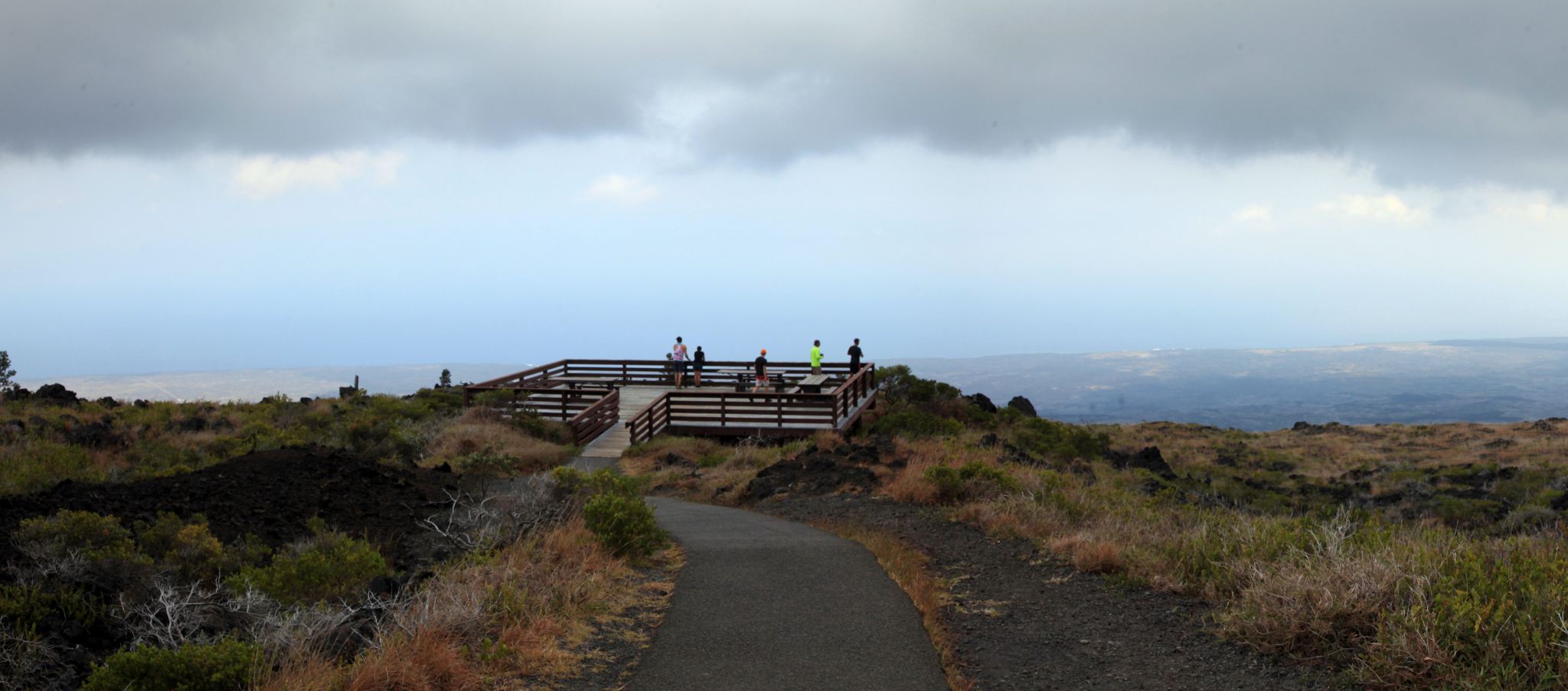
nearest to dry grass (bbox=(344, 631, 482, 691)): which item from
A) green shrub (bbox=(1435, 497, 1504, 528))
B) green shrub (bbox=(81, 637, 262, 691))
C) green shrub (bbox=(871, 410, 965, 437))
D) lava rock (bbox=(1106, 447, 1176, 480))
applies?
green shrub (bbox=(81, 637, 262, 691))

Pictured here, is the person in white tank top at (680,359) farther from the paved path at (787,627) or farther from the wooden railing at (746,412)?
the paved path at (787,627)

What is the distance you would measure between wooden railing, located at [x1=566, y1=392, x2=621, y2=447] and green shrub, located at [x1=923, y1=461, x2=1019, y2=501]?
43.1ft

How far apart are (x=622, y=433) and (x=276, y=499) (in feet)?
47.1

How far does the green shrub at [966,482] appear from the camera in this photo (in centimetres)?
1162

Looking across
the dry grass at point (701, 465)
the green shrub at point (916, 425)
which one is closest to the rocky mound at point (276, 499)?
the dry grass at point (701, 465)

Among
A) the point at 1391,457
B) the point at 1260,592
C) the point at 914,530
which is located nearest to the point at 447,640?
the point at 1260,592

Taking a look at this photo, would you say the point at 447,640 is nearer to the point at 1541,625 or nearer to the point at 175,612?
the point at 175,612

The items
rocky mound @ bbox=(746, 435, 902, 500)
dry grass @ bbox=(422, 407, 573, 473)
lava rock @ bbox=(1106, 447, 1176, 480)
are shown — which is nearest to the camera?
rocky mound @ bbox=(746, 435, 902, 500)

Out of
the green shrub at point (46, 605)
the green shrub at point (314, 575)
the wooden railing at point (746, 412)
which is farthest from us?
the wooden railing at point (746, 412)

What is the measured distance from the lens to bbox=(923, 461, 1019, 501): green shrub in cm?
1162

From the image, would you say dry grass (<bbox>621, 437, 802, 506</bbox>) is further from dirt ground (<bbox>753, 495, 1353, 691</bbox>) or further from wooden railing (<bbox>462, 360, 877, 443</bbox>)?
dirt ground (<bbox>753, 495, 1353, 691</bbox>)

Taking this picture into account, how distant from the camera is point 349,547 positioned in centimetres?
748

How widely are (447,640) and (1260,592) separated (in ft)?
A: 18.0

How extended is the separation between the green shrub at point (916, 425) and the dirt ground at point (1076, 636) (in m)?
15.8
